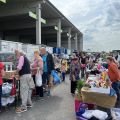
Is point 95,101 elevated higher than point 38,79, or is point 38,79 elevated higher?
point 38,79

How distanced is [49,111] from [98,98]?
1638 mm

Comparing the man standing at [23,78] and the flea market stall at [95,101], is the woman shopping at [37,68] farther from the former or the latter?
the flea market stall at [95,101]

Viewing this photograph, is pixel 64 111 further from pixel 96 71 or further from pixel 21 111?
pixel 96 71

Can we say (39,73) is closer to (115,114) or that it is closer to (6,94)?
(6,94)

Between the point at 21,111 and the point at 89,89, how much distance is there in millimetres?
2006

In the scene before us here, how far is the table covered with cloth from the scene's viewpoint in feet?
20.9

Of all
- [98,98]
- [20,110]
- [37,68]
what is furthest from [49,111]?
[37,68]

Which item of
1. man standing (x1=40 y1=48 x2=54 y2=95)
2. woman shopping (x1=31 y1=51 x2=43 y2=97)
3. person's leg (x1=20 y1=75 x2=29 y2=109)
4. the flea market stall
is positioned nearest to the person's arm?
person's leg (x1=20 y1=75 x2=29 y2=109)

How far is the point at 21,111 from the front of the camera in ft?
24.6

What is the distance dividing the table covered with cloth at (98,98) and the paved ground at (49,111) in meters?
→ 0.63

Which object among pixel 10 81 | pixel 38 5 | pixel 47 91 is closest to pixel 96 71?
pixel 47 91

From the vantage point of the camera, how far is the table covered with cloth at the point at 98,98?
638 cm

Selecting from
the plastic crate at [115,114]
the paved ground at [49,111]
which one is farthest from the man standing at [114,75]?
the plastic crate at [115,114]

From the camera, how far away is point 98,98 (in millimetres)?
6551
